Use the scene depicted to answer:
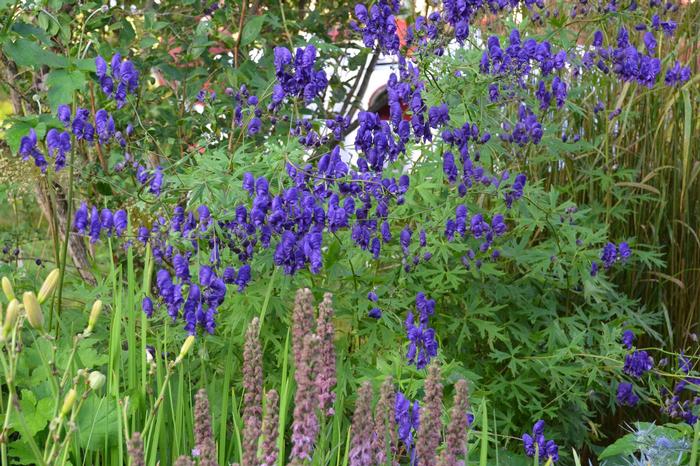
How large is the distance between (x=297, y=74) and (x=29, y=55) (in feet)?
2.98

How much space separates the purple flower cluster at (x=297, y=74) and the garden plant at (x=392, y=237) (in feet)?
0.04

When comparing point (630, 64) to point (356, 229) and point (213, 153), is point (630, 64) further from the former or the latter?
point (213, 153)

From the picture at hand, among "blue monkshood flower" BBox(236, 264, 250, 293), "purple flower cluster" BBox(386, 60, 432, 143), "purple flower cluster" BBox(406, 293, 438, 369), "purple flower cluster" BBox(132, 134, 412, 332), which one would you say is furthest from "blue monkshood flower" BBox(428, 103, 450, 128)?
"blue monkshood flower" BBox(236, 264, 250, 293)

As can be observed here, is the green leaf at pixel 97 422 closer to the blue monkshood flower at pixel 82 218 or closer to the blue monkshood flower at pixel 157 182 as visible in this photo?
the blue monkshood flower at pixel 82 218

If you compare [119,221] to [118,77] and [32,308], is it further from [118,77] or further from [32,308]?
[32,308]

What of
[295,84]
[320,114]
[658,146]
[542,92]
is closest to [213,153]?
[295,84]

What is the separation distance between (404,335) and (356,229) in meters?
0.47

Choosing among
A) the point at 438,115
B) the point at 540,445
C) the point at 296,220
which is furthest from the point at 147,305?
the point at 540,445

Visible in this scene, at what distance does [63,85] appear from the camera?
3.30 metres

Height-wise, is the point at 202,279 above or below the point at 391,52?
below

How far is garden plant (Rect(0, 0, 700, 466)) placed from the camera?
3.17 m

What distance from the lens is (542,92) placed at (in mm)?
3961

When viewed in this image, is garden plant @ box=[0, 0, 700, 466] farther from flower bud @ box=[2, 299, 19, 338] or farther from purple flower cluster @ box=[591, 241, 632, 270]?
flower bud @ box=[2, 299, 19, 338]

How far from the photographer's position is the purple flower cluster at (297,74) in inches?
133
